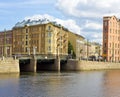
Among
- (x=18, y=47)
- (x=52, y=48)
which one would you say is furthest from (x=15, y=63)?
(x=18, y=47)

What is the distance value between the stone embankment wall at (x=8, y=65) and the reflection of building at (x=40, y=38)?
66979 millimetres

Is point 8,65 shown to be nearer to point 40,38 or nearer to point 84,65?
point 84,65

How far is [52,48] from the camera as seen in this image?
172250 millimetres

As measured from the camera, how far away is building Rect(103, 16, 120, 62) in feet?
556

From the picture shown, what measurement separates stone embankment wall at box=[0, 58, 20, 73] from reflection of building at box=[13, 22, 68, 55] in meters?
67.0

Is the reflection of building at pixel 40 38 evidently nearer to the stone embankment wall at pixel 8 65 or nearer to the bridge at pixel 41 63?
the bridge at pixel 41 63

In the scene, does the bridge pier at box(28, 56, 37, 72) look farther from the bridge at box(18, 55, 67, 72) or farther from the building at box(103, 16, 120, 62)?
the building at box(103, 16, 120, 62)

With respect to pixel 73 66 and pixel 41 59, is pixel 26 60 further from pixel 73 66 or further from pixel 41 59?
pixel 73 66

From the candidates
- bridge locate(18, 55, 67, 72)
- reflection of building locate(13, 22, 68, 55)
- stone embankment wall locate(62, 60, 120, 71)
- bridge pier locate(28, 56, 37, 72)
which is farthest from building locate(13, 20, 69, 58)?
bridge pier locate(28, 56, 37, 72)

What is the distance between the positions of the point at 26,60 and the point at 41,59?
276 inches

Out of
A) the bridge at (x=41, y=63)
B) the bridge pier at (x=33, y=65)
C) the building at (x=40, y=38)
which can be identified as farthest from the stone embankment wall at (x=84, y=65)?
the building at (x=40, y=38)

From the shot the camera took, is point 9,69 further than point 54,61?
No

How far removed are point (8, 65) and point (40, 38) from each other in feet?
259

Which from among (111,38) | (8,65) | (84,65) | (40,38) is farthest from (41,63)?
(111,38)
